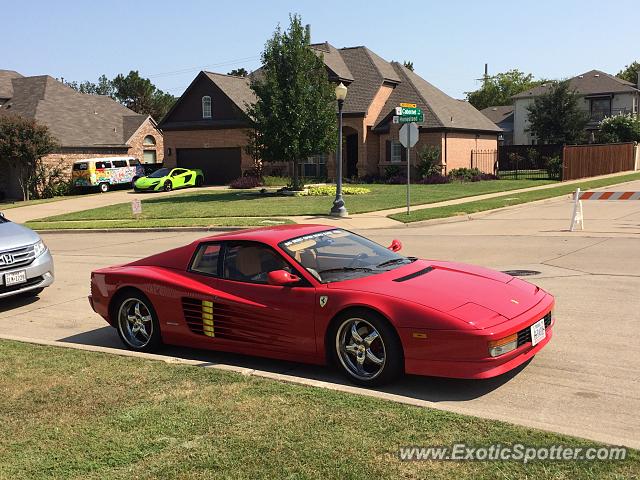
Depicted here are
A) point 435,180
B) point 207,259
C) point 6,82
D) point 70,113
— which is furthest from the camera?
point 6,82

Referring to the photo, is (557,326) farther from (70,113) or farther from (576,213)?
(70,113)

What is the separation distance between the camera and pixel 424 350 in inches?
201

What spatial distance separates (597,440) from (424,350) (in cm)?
150

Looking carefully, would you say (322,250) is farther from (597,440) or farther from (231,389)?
(597,440)

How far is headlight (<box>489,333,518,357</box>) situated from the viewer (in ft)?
16.4

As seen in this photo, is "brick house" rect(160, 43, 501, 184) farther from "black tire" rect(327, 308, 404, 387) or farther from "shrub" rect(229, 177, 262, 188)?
"black tire" rect(327, 308, 404, 387)

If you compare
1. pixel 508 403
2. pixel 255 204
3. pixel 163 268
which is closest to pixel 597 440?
pixel 508 403

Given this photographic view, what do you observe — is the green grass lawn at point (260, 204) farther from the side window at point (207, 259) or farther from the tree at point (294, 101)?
the side window at point (207, 259)

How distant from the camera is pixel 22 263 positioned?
948 centimetres

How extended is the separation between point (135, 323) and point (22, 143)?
33289 millimetres

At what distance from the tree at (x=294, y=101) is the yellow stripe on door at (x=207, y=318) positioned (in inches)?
Result: 963

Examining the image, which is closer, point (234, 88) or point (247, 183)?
point (247, 183)

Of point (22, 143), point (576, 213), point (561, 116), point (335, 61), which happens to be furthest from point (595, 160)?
point (22, 143)

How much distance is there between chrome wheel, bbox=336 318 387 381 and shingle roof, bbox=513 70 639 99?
201ft
